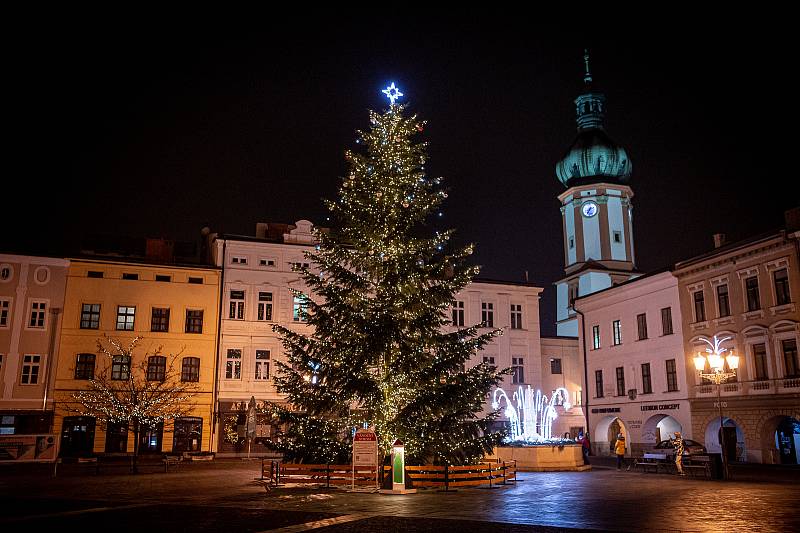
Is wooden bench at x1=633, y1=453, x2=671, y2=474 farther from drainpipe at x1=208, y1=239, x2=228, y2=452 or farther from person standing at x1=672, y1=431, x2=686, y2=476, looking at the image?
drainpipe at x1=208, y1=239, x2=228, y2=452

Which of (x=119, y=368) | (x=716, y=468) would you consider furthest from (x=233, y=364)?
(x=716, y=468)

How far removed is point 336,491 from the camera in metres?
20.8

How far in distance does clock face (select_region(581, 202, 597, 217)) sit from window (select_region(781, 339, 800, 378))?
4194 cm

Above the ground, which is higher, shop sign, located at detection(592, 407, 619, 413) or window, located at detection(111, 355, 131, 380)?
window, located at detection(111, 355, 131, 380)

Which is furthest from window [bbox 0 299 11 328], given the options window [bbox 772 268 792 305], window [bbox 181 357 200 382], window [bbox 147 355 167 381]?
window [bbox 772 268 792 305]

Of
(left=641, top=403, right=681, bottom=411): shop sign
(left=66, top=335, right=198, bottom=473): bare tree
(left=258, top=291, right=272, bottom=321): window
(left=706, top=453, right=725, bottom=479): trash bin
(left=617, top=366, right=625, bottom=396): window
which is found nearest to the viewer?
(left=706, top=453, right=725, bottom=479): trash bin

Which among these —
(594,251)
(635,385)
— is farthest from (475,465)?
(594,251)

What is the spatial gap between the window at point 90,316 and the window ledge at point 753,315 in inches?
1450

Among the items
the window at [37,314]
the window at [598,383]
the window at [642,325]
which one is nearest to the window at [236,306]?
the window at [37,314]

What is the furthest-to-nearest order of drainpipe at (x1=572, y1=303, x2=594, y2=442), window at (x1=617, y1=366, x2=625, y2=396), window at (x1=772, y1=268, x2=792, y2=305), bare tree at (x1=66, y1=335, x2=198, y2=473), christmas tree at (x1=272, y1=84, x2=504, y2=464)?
drainpipe at (x1=572, y1=303, x2=594, y2=442), window at (x1=617, y1=366, x2=625, y2=396), bare tree at (x1=66, y1=335, x2=198, y2=473), window at (x1=772, y1=268, x2=792, y2=305), christmas tree at (x1=272, y1=84, x2=504, y2=464)

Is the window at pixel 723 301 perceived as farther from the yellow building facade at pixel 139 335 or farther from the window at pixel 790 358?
the yellow building facade at pixel 139 335

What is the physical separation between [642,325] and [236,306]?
86.7ft

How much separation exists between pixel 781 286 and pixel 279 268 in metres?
29.7

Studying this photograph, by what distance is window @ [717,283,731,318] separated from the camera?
121 ft
